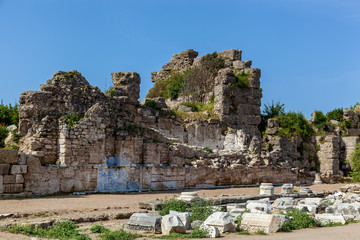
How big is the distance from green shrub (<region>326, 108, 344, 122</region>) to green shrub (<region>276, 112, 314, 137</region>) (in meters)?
3.10

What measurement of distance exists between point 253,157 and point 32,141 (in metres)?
11.6

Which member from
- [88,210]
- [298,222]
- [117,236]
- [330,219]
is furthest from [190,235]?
[330,219]

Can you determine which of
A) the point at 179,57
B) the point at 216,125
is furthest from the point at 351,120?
the point at 179,57

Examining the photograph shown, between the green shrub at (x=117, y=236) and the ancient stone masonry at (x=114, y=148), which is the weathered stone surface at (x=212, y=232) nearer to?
the green shrub at (x=117, y=236)

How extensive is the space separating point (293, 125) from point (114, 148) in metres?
14.8

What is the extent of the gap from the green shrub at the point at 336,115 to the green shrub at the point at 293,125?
3.10 m

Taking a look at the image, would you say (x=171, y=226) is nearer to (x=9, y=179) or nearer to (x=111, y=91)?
(x=9, y=179)

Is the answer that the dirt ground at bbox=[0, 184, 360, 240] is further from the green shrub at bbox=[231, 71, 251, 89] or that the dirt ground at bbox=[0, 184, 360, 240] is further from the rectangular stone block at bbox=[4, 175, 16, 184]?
the green shrub at bbox=[231, 71, 251, 89]

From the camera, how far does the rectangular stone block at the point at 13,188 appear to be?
1319 cm

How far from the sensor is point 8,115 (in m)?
18.5

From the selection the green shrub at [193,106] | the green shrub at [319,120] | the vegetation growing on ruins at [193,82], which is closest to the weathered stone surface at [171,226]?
the green shrub at [193,106]

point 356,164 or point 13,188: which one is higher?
point 356,164

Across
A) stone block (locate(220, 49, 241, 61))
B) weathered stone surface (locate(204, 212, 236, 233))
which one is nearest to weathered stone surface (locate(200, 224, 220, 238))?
weathered stone surface (locate(204, 212, 236, 233))

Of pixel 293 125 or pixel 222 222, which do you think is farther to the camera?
pixel 293 125
